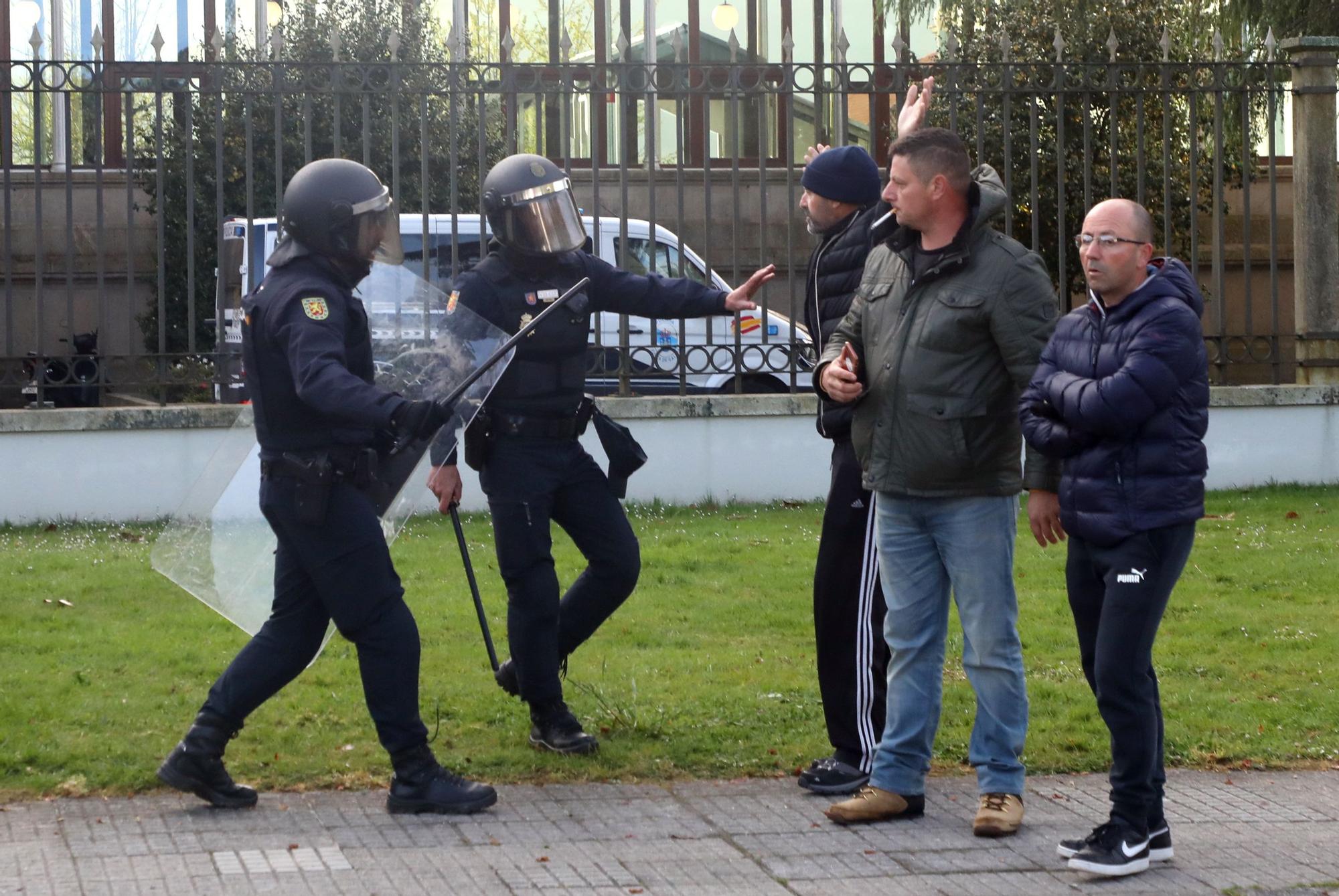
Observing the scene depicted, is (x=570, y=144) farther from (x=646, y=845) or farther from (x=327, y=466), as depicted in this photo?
→ (x=646, y=845)

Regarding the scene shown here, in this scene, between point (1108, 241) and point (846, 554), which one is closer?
point (1108, 241)

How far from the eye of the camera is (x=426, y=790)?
15.5 ft

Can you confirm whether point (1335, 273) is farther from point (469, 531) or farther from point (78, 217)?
point (78, 217)

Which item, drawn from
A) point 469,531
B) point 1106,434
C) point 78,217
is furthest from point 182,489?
point 78,217

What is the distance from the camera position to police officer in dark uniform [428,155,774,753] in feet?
17.7

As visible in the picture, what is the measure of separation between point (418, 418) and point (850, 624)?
1.51 metres

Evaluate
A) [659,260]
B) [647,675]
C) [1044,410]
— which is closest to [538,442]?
[647,675]

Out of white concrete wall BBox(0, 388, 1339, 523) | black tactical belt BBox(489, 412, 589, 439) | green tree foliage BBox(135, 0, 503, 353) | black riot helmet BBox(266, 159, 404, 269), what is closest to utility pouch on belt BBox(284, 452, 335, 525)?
black riot helmet BBox(266, 159, 404, 269)

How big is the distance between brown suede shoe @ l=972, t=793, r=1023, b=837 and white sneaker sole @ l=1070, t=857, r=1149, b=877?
342mm

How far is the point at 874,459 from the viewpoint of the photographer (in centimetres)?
469

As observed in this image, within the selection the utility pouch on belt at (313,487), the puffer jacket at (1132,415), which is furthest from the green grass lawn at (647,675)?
the puffer jacket at (1132,415)

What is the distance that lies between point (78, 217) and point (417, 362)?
50.5 feet

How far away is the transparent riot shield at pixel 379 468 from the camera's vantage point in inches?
199

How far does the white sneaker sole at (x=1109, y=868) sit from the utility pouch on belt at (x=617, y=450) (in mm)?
2018
